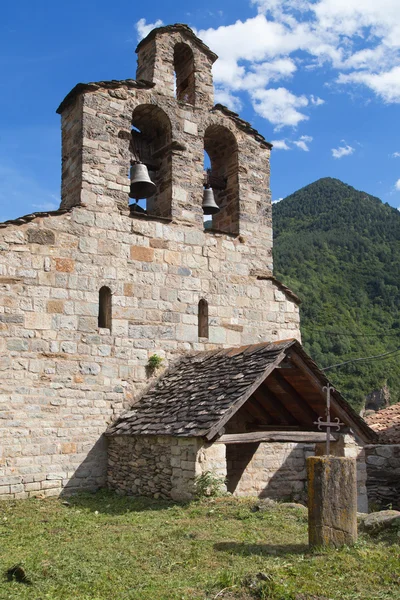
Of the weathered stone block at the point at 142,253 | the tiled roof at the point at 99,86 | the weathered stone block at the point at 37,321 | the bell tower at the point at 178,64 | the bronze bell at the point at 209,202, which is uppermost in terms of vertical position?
the bell tower at the point at 178,64

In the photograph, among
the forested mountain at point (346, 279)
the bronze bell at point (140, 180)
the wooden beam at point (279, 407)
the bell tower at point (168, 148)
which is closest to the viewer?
the wooden beam at point (279, 407)

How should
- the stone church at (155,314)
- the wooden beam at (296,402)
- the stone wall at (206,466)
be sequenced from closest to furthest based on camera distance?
the stone wall at (206,466) < the stone church at (155,314) < the wooden beam at (296,402)

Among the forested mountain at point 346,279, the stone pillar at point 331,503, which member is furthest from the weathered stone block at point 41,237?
the forested mountain at point 346,279

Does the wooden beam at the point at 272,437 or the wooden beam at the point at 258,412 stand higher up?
the wooden beam at the point at 258,412

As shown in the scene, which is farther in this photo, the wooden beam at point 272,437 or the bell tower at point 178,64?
the bell tower at point 178,64

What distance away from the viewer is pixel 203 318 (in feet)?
34.6

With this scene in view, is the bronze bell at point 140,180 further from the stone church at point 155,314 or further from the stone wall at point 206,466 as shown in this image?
the stone wall at point 206,466

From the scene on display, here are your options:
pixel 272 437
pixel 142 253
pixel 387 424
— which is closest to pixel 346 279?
pixel 387 424

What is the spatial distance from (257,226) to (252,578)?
7642 mm

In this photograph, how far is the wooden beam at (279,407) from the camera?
31.3 ft

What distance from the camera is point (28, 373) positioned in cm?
870

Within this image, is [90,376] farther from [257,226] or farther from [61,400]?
[257,226]

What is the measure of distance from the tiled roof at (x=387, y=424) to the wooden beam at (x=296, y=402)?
4985 millimetres

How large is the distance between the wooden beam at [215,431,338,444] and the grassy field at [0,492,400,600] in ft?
2.49
